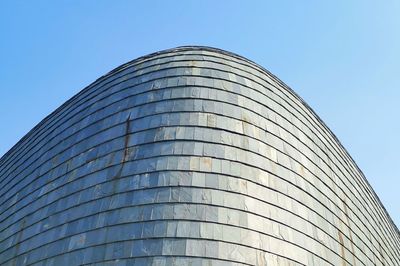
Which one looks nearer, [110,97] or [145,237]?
[145,237]

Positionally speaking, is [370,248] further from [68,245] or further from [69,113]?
[69,113]

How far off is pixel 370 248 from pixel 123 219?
1538cm

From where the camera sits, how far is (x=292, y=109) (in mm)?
25516

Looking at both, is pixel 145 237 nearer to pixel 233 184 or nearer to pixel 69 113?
pixel 233 184

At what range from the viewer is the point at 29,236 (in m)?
22.2

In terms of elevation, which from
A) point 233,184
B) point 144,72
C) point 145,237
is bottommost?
point 145,237

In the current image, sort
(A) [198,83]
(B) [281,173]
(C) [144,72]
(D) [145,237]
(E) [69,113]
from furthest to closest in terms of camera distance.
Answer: (E) [69,113]
(C) [144,72]
(A) [198,83]
(B) [281,173]
(D) [145,237]

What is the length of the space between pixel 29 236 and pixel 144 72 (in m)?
10.3

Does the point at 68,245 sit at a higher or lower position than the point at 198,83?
lower

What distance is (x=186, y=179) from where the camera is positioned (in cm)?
1898

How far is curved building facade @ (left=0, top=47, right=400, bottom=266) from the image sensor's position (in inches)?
703

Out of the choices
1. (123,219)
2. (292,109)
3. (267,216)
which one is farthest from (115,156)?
(292,109)

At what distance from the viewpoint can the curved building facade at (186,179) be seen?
703 inches

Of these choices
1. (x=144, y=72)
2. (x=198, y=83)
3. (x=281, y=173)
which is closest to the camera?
(x=281, y=173)
